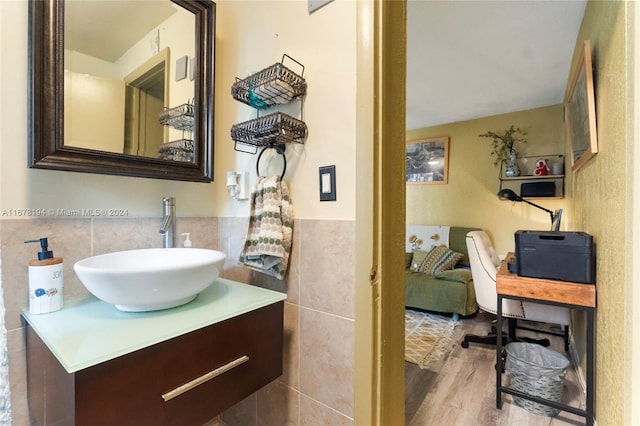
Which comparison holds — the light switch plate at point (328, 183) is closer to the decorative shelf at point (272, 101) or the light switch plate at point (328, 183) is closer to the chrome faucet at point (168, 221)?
the decorative shelf at point (272, 101)

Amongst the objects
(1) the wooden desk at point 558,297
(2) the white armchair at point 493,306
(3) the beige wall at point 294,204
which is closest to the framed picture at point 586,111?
(1) the wooden desk at point 558,297

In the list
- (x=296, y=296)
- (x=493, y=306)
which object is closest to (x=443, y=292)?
(x=493, y=306)

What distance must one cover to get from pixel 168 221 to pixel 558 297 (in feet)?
6.15

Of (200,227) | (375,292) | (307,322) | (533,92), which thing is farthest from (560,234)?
(533,92)

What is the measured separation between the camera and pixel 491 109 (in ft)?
10.9

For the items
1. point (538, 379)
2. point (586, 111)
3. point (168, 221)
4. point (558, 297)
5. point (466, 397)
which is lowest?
point (466, 397)

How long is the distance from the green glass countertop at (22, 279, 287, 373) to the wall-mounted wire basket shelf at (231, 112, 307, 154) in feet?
1.77

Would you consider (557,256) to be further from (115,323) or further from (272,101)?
(115,323)

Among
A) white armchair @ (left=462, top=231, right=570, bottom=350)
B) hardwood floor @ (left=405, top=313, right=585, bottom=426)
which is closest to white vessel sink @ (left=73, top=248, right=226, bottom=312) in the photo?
hardwood floor @ (left=405, top=313, right=585, bottom=426)

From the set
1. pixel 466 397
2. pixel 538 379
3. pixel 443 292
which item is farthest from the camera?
pixel 443 292

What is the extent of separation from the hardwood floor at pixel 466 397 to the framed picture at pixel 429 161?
93.6 inches

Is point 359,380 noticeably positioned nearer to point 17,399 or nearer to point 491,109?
point 17,399

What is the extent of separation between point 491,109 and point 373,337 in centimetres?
355

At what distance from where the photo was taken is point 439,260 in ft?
10.3
